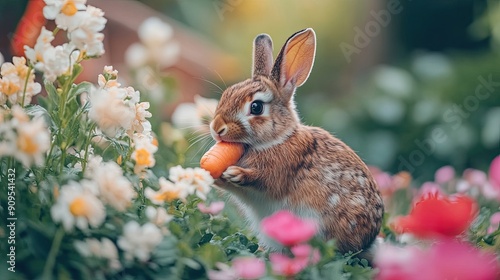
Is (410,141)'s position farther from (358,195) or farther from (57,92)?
(57,92)

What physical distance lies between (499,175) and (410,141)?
241 centimetres

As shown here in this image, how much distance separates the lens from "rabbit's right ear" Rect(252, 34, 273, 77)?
250cm

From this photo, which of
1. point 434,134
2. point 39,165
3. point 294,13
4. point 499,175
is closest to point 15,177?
point 39,165

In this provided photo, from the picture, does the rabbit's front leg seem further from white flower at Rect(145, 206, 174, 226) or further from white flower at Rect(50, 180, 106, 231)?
white flower at Rect(50, 180, 106, 231)

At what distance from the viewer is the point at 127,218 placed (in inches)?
76.3

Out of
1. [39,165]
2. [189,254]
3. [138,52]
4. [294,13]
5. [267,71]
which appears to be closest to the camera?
[189,254]

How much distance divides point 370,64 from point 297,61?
13.3 ft

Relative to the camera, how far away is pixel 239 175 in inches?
87.7

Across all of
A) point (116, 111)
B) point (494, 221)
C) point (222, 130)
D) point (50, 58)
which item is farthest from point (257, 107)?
point (494, 221)

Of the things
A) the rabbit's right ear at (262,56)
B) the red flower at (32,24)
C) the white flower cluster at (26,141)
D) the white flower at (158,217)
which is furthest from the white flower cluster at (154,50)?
the white flower cluster at (26,141)
